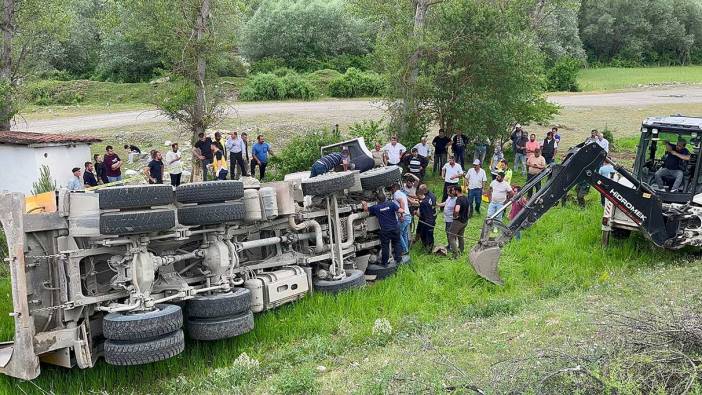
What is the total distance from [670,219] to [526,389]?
7127 millimetres

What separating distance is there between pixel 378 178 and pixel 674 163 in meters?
5.44

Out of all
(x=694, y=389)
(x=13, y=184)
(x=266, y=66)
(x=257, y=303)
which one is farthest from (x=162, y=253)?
(x=266, y=66)

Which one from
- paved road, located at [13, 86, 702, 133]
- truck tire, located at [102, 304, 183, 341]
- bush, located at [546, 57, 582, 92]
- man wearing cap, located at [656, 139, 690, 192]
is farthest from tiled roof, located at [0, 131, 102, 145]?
bush, located at [546, 57, 582, 92]

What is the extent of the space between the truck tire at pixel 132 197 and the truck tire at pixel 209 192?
1.06 feet

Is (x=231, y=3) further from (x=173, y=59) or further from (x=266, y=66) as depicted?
(x=266, y=66)

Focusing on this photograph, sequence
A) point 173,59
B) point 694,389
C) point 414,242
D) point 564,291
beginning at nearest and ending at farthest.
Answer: point 694,389 < point 564,291 < point 414,242 < point 173,59

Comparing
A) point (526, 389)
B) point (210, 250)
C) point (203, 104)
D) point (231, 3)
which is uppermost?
point (231, 3)

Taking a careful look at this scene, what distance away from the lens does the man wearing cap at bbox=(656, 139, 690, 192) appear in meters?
12.1

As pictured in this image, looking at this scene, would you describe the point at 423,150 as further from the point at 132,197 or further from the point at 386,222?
the point at 132,197

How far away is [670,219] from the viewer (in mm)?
11477

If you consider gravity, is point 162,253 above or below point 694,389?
above

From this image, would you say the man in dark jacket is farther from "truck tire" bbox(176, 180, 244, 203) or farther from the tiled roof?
the tiled roof

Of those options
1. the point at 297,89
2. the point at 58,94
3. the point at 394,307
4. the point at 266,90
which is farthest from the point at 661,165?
the point at 58,94

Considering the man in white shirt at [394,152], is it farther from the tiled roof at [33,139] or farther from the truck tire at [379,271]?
the tiled roof at [33,139]
